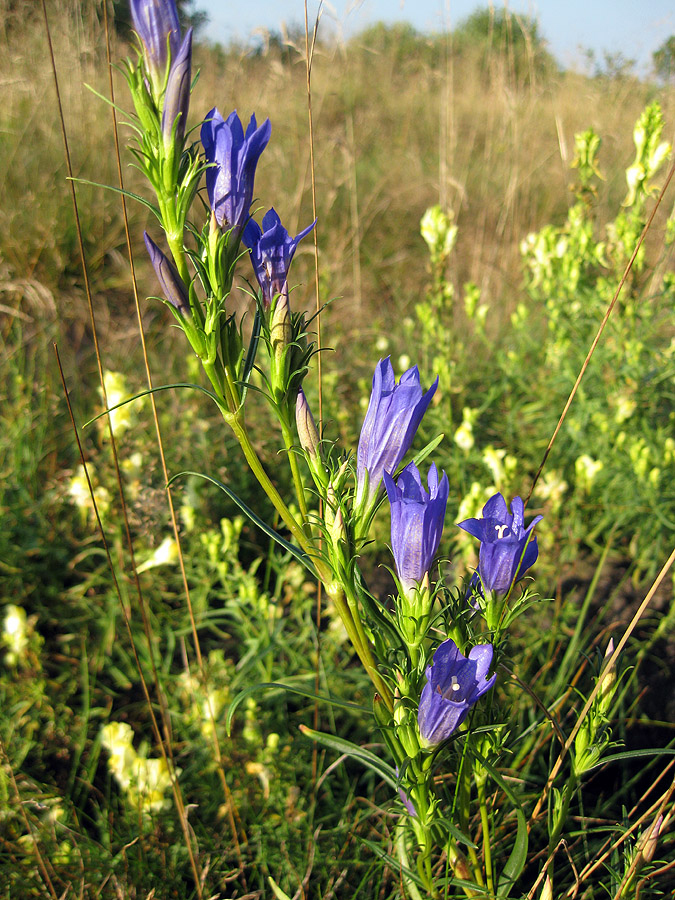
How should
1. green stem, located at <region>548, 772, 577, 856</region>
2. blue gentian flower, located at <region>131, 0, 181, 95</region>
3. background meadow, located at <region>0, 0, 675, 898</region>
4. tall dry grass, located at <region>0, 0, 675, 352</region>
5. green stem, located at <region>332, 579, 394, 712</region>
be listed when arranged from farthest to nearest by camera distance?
1. tall dry grass, located at <region>0, 0, 675, 352</region>
2. background meadow, located at <region>0, 0, 675, 898</region>
3. green stem, located at <region>548, 772, 577, 856</region>
4. green stem, located at <region>332, 579, 394, 712</region>
5. blue gentian flower, located at <region>131, 0, 181, 95</region>

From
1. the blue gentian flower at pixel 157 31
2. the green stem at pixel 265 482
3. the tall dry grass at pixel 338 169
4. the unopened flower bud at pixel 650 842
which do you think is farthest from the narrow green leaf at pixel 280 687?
the tall dry grass at pixel 338 169

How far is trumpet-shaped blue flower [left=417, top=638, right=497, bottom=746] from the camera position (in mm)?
674

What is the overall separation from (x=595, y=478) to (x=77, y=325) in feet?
9.69

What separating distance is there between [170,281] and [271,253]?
13cm

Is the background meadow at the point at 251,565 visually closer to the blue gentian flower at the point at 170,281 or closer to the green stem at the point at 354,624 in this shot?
the green stem at the point at 354,624

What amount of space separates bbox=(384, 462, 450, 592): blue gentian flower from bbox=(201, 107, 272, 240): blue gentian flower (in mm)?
352

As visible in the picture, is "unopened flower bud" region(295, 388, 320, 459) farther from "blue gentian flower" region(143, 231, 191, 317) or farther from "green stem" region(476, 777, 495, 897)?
"green stem" region(476, 777, 495, 897)

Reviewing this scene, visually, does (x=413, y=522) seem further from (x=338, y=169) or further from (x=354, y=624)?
(x=338, y=169)

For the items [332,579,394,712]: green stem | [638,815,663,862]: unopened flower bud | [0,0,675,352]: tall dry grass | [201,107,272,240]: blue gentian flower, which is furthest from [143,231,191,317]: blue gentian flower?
[0,0,675,352]: tall dry grass

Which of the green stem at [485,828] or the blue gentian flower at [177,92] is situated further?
the green stem at [485,828]

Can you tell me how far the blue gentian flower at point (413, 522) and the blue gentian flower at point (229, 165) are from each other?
0.35 metres

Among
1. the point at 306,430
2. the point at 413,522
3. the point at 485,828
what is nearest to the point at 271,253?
the point at 306,430

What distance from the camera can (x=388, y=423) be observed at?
28.2 inches

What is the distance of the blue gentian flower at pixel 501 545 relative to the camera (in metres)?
0.73
